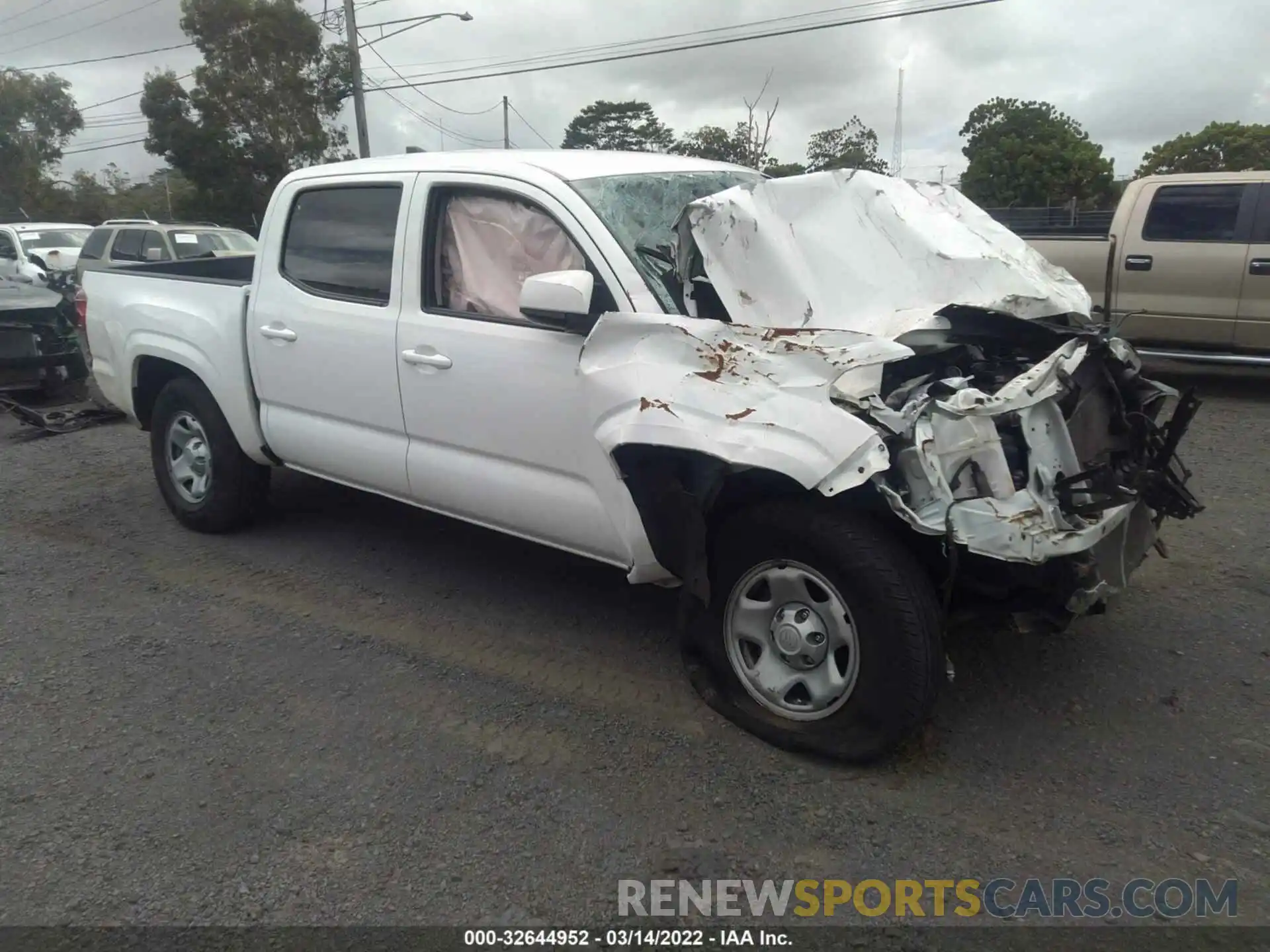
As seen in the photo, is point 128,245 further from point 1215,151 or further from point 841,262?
point 1215,151

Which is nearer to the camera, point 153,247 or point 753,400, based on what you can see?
point 753,400

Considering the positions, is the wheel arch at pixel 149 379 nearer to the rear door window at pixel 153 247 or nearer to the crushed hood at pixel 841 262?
the crushed hood at pixel 841 262

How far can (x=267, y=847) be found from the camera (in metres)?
2.88

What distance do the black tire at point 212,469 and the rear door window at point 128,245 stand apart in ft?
31.2

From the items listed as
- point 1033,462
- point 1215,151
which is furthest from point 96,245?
point 1215,151

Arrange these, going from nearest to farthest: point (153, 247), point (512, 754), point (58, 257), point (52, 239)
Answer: point (512, 754) < point (153, 247) < point (58, 257) < point (52, 239)

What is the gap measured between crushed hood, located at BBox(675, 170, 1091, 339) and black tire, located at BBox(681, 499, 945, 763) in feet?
2.25

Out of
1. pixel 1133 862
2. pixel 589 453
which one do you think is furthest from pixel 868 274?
pixel 1133 862

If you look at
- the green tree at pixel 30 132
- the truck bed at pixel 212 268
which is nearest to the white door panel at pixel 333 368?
the truck bed at pixel 212 268

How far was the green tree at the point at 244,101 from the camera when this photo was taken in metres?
35.0

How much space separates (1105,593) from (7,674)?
4.14 meters

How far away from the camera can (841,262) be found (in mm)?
3539

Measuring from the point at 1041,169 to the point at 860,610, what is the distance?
26524 mm

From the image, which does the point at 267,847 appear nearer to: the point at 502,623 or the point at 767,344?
the point at 502,623
